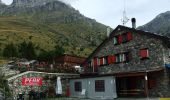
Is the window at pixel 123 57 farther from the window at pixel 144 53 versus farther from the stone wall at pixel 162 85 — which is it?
the stone wall at pixel 162 85

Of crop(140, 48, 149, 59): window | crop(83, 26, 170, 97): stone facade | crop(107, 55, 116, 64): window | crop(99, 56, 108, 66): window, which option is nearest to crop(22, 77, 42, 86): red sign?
crop(83, 26, 170, 97): stone facade

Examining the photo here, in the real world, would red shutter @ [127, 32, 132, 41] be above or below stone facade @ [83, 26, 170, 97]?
above

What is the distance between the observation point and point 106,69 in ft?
137

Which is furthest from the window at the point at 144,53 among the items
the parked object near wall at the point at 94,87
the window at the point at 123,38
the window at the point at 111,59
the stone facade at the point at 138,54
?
the window at the point at 111,59

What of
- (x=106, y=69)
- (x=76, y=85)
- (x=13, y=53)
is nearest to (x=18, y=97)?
(x=76, y=85)

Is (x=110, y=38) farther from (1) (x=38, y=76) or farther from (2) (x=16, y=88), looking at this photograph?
(2) (x=16, y=88)

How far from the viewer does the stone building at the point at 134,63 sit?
3334 cm

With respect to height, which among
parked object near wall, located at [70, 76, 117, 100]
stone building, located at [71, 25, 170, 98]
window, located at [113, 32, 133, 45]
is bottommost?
parked object near wall, located at [70, 76, 117, 100]

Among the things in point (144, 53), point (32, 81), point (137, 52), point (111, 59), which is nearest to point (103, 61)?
point (111, 59)

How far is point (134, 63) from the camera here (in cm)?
3716

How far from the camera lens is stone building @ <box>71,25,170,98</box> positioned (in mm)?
33344

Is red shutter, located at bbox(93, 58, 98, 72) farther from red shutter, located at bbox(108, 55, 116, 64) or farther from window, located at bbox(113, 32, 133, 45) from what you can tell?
window, located at bbox(113, 32, 133, 45)

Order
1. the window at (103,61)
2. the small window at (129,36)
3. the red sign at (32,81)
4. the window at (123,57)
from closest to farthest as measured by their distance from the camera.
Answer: the red sign at (32,81) < the small window at (129,36) < the window at (123,57) < the window at (103,61)

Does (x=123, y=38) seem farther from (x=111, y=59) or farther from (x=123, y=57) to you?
(x=111, y=59)
